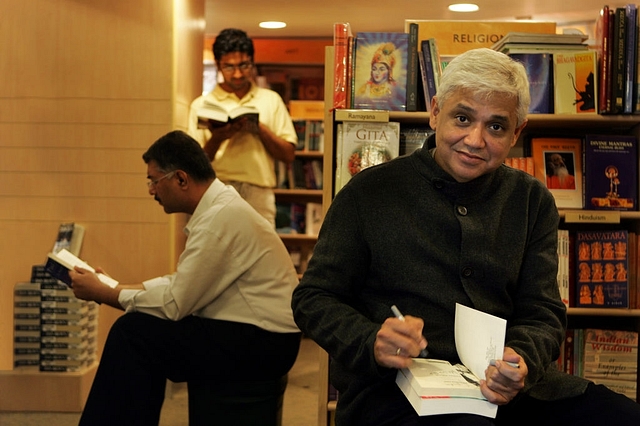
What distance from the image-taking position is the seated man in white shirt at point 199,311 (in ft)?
8.77

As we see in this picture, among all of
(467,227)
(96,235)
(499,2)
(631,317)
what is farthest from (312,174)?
(467,227)

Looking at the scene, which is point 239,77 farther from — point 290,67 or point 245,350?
point 290,67

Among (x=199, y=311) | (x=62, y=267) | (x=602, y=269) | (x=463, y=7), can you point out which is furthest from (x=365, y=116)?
(x=463, y=7)

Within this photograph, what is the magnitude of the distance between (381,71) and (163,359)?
3.88 ft

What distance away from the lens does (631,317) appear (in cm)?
308

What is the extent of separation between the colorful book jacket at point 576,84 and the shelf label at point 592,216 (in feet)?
1.11

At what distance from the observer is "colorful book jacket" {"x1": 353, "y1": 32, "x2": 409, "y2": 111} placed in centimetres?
284

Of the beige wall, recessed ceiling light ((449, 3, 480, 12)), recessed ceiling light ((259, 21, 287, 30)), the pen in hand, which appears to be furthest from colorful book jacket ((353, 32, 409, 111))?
recessed ceiling light ((259, 21, 287, 30))

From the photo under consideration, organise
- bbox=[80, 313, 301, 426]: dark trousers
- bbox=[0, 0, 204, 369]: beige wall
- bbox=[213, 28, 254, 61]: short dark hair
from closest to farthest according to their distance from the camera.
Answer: bbox=[80, 313, 301, 426]: dark trousers
bbox=[0, 0, 204, 369]: beige wall
bbox=[213, 28, 254, 61]: short dark hair

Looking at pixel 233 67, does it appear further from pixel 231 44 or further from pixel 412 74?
pixel 412 74

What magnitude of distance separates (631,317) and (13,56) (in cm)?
297

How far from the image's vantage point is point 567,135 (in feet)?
10.2

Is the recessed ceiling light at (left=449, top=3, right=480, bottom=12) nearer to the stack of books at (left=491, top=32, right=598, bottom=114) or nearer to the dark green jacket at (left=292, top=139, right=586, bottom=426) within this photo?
the stack of books at (left=491, top=32, right=598, bottom=114)

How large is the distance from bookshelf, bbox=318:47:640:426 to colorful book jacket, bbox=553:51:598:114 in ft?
0.14
